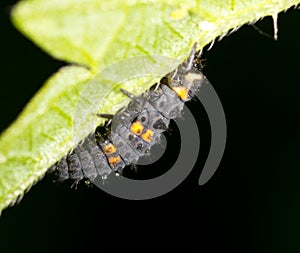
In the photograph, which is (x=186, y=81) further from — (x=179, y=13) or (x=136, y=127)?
(x=179, y=13)

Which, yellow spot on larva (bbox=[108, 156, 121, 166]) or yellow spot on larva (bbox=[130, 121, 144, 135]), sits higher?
yellow spot on larva (bbox=[130, 121, 144, 135])

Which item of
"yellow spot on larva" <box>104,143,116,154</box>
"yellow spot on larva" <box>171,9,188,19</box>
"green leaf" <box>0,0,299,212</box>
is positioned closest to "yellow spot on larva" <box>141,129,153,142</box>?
"yellow spot on larva" <box>104,143,116,154</box>

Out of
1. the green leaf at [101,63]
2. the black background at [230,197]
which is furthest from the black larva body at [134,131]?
the black background at [230,197]

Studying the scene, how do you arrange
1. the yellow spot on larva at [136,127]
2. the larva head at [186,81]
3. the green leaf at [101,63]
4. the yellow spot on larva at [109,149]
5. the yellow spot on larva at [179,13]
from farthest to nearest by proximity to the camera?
the yellow spot on larva at [109,149] → the yellow spot on larva at [136,127] → the larva head at [186,81] → the yellow spot on larva at [179,13] → the green leaf at [101,63]

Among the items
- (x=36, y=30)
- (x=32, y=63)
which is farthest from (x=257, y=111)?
(x=36, y=30)

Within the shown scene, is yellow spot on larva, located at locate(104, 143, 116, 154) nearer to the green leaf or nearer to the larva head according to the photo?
the larva head

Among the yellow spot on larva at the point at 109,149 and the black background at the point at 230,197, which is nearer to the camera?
the yellow spot on larva at the point at 109,149

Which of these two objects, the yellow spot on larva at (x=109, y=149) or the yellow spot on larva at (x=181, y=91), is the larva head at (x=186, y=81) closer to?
the yellow spot on larva at (x=181, y=91)

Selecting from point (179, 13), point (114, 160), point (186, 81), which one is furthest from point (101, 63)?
point (114, 160)
